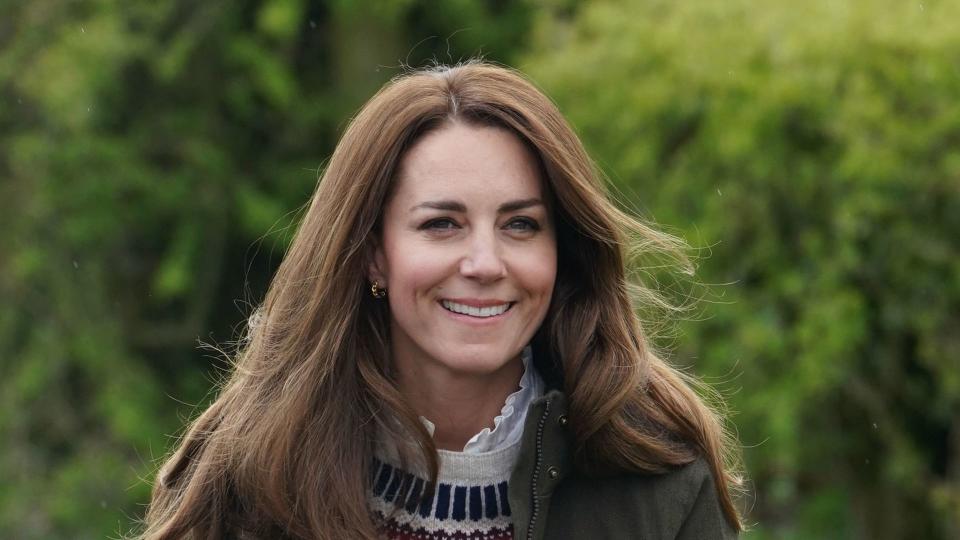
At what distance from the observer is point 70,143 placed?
894cm

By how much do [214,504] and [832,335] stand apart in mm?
3312

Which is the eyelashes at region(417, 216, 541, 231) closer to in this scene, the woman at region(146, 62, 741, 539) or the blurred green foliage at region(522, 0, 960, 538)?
the woman at region(146, 62, 741, 539)

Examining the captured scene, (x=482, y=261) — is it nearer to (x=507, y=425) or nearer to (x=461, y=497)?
(x=507, y=425)

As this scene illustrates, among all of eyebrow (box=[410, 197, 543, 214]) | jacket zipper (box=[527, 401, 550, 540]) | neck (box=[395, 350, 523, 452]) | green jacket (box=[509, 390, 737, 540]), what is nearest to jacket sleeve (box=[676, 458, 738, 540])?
green jacket (box=[509, 390, 737, 540])

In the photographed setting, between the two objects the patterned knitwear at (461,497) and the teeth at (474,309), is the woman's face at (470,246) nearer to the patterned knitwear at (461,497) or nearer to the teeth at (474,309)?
the teeth at (474,309)

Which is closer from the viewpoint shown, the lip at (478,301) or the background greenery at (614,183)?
the lip at (478,301)

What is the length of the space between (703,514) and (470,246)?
717 millimetres

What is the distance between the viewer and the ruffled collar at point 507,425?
342 cm

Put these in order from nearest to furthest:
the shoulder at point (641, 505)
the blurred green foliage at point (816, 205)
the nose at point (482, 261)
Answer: the nose at point (482, 261) → the shoulder at point (641, 505) → the blurred green foliage at point (816, 205)

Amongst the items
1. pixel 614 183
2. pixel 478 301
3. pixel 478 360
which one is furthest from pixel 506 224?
pixel 614 183

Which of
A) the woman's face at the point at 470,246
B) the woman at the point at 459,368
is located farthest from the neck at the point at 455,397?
the woman's face at the point at 470,246

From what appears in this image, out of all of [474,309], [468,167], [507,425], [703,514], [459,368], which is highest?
[468,167]

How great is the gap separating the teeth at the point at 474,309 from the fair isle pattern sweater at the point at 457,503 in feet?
0.98

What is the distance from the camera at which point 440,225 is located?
3285mm
